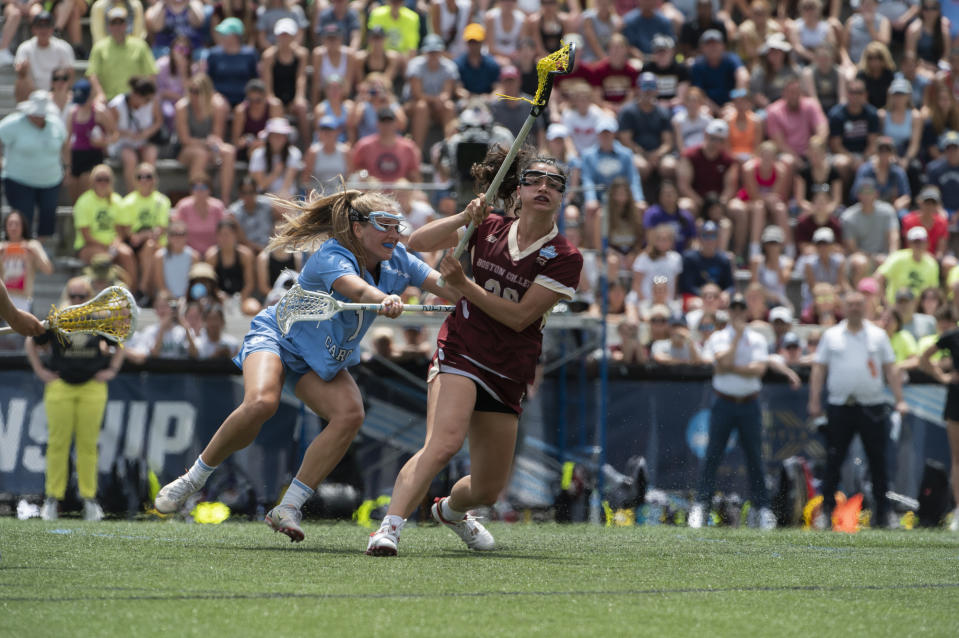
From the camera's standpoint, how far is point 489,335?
6.98 meters

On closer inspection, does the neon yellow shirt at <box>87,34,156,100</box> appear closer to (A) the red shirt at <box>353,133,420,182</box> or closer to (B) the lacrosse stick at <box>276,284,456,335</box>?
(A) the red shirt at <box>353,133,420,182</box>

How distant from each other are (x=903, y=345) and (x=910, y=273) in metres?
1.50

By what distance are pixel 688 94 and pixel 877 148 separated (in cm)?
218

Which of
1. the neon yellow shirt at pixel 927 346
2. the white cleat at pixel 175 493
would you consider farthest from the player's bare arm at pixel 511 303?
the neon yellow shirt at pixel 927 346

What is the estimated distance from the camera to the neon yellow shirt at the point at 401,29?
1708 centimetres

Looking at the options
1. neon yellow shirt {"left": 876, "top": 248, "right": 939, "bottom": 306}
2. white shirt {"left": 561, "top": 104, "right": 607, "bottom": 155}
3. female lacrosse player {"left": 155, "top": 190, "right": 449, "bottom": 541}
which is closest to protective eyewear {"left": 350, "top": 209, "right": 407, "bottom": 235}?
female lacrosse player {"left": 155, "top": 190, "right": 449, "bottom": 541}

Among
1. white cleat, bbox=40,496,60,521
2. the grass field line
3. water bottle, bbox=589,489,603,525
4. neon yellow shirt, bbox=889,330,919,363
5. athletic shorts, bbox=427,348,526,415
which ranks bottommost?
white cleat, bbox=40,496,60,521

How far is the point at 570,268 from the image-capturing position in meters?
6.93

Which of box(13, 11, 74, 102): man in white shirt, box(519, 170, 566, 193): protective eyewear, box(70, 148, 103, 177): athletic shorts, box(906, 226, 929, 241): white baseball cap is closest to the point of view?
box(519, 170, 566, 193): protective eyewear

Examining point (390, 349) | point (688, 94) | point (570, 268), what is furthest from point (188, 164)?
point (570, 268)

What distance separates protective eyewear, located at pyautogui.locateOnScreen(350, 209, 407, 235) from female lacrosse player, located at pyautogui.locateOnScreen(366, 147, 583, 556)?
207 mm

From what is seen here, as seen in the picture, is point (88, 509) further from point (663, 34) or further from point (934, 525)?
point (663, 34)

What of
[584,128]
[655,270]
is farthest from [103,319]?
[584,128]

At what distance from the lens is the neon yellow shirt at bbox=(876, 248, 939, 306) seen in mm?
14516
